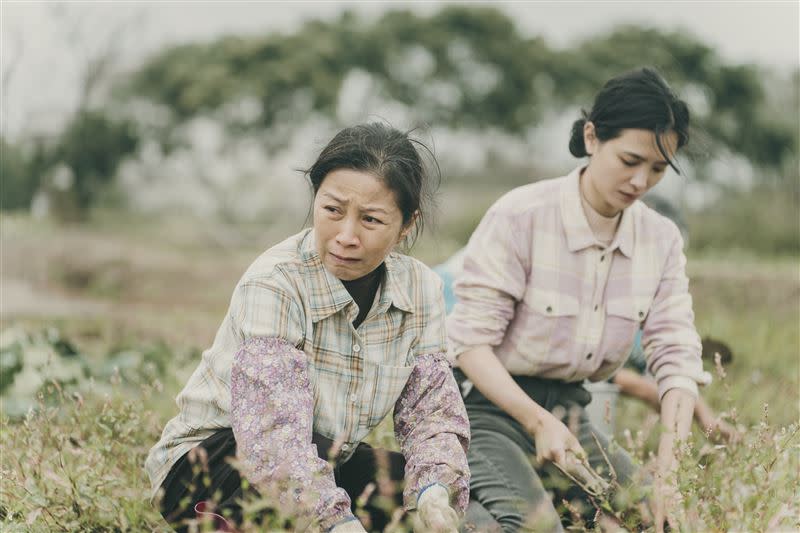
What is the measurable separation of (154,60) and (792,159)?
9932mm

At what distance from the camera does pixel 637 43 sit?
16.8 meters

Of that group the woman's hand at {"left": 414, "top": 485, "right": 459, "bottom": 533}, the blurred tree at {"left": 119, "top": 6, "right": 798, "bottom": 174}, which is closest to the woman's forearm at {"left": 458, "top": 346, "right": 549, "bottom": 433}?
the woman's hand at {"left": 414, "top": 485, "right": 459, "bottom": 533}

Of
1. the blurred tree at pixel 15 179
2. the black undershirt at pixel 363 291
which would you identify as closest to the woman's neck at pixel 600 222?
the black undershirt at pixel 363 291

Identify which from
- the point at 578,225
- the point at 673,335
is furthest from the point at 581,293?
the point at 673,335

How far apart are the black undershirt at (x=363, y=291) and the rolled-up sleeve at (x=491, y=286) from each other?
0.53 m

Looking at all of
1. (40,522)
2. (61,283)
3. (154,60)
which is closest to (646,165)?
(40,522)

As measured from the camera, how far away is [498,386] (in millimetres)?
2730

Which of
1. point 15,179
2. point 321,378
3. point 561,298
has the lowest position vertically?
point 321,378

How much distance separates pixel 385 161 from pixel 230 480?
0.81 metres

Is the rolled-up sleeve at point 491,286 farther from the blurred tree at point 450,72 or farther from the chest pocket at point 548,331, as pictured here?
the blurred tree at point 450,72

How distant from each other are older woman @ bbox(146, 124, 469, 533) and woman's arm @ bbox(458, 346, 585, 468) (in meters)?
0.27

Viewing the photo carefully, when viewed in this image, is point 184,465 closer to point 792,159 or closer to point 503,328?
point 503,328

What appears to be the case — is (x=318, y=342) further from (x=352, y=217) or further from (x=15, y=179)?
(x=15, y=179)

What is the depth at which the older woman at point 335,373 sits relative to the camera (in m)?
2.09
